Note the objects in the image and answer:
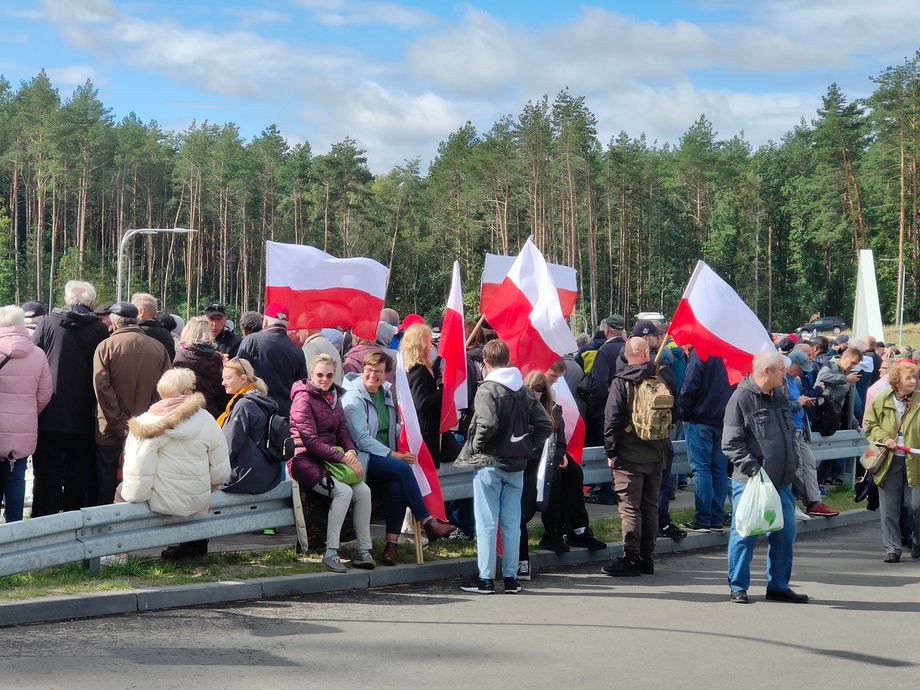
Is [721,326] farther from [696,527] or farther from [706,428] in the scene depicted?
[696,527]

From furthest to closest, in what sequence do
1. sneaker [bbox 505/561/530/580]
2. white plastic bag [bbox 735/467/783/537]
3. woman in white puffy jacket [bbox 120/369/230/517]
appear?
sneaker [bbox 505/561/530/580], white plastic bag [bbox 735/467/783/537], woman in white puffy jacket [bbox 120/369/230/517]

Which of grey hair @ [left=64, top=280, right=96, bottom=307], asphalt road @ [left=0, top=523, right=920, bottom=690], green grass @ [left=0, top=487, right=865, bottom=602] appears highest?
grey hair @ [left=64, top=280, right=96, bottom=307]

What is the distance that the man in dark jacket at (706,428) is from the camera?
1224 centimetres

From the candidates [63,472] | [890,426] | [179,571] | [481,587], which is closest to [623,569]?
[481,587]

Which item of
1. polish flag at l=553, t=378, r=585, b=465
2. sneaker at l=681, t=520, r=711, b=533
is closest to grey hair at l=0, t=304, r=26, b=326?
polish flag at l=553, t=378, r=585, b=465

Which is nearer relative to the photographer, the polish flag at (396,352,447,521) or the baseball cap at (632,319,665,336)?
the polish flag at (396,352,447,521)

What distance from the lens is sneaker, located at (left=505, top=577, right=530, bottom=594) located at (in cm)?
956

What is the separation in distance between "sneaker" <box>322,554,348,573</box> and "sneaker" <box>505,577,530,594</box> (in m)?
1.31

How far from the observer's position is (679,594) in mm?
9703

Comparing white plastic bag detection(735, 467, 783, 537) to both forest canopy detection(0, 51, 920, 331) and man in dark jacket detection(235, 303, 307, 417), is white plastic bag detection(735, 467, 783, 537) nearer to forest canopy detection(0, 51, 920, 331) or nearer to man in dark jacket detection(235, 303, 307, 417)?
man in dark jacket detection(235, 303, 307, 417)

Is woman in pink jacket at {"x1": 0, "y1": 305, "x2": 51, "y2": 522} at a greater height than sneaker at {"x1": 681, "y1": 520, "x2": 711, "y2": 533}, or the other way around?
woman in pink jacket at {"x1": 0, "y1": 305, "x2": 51, "y2": 522}

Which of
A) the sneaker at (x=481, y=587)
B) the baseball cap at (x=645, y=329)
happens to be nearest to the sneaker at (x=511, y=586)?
the sneaker at (x=481, y=587)

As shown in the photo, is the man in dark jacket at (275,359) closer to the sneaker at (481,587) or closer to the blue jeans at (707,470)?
the sneaker at (481,587)

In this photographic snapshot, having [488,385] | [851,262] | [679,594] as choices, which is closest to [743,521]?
[679,594]
